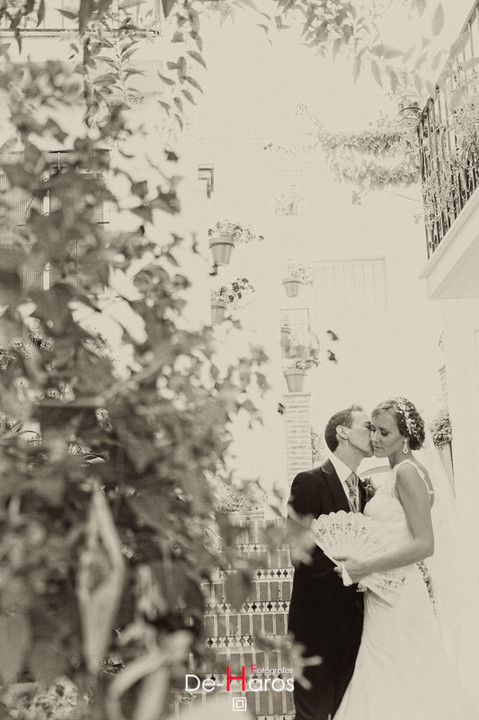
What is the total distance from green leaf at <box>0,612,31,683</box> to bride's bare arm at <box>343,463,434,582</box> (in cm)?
396

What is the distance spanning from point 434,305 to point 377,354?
1230 mm

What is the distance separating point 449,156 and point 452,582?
3103 mm

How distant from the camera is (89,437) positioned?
0.76 meters

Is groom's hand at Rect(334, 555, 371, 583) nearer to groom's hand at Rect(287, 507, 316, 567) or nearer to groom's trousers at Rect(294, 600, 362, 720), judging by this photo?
groom's trousers at Rect(294, 600, 362, 720)

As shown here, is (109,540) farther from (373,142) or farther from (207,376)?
(373,142)

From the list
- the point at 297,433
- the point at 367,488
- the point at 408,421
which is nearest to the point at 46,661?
the point at 408,421

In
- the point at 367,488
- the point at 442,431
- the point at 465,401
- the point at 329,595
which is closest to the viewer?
the point at 329,595

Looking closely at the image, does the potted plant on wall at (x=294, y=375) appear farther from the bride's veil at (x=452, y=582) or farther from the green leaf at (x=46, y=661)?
the green leaf at (x=46, y=661)

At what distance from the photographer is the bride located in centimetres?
416

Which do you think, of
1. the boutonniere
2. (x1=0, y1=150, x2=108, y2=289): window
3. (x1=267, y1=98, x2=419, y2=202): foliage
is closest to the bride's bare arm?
the boutonniere

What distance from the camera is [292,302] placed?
31.3 ft

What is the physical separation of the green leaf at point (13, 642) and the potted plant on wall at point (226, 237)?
7.43 metres

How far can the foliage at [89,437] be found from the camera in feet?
2.15

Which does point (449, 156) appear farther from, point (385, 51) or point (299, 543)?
point (299, 543)
